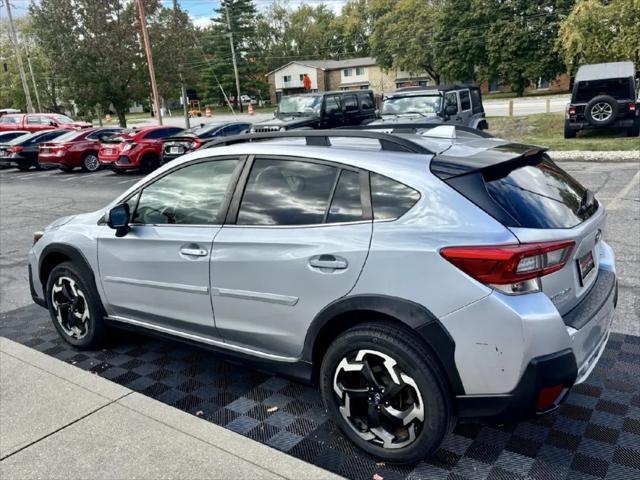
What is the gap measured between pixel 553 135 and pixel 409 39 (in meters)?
48.8

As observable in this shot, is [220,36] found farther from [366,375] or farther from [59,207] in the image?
[366,375]

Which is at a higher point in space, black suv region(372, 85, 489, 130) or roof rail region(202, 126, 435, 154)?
roof rail region(202, 126, 435, 154)

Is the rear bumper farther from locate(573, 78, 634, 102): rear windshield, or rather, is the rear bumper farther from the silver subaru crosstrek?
locate(573, 78, 634, 102): rear windshield

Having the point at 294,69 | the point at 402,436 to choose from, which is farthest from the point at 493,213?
the point at 294,69

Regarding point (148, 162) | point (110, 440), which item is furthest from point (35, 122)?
point (110, 440)

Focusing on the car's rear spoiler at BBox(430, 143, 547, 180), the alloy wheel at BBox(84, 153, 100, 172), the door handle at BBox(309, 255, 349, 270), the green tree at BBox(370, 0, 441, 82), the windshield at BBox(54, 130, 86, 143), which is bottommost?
the alloy wheel at BBox(84, 153, 100, 172)

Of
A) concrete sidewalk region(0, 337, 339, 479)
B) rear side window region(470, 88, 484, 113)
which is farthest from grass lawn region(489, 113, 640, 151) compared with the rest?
concrete sidewalk region(0, 337, 339, 479)

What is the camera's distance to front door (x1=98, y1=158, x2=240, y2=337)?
10.9ft

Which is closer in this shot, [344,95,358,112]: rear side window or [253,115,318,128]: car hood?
[253,115,318,128]: car hood

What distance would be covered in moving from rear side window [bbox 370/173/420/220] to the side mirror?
1.80 m

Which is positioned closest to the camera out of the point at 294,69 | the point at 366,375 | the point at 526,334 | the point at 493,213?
the point at 526,334

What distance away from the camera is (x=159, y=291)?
3.58m

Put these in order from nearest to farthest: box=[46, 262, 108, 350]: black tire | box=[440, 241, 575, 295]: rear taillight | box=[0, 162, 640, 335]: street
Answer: box=[440, 241, 575, 295]: rear taillight
box=[46, 262, 108, 350]: black tire
box=[0, 162, 640, 335]: street

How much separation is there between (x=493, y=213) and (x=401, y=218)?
419 millimetres
